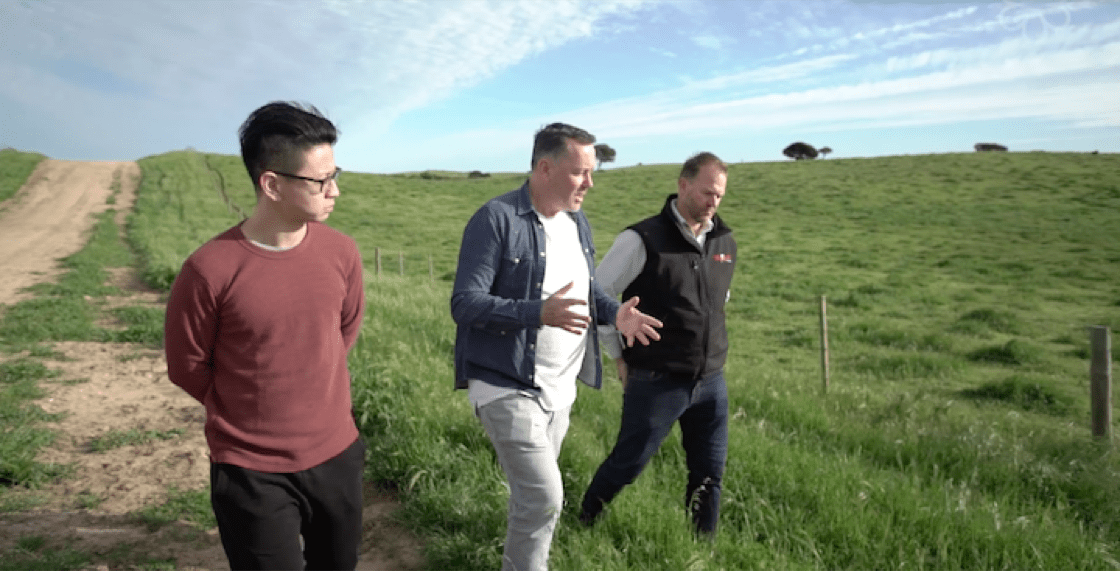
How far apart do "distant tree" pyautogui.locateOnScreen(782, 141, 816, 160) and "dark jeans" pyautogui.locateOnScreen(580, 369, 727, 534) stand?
284ft

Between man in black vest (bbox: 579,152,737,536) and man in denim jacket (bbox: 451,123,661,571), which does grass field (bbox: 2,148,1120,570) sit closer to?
man in black vest (bbox: 579,152,737,536)

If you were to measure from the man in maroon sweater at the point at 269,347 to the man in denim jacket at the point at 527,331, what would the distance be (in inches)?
27.0

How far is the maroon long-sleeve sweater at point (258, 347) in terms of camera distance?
2.19 metres

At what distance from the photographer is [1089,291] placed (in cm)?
1792

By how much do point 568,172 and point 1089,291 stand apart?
20.0 metres

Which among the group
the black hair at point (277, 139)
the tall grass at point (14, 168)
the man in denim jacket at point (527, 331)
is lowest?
the man in denim jacket at point (527, 331)

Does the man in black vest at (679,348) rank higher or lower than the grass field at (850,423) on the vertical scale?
higher

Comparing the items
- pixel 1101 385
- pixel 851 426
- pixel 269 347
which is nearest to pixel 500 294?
pixel 269 347

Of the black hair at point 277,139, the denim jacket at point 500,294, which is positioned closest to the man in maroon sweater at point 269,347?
the black hair at point 277,139

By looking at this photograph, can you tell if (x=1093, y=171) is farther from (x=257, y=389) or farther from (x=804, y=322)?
(x=257, y=389)

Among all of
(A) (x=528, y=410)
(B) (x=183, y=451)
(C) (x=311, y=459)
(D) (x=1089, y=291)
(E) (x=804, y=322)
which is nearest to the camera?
(C) (x=311, y=459)

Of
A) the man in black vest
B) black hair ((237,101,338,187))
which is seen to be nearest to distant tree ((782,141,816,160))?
the man in black vest

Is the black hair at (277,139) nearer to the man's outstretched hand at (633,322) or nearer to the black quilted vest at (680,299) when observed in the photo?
the man's outstretched hand at (633,322)

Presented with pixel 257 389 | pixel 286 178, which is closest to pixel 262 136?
pixel 286 178
